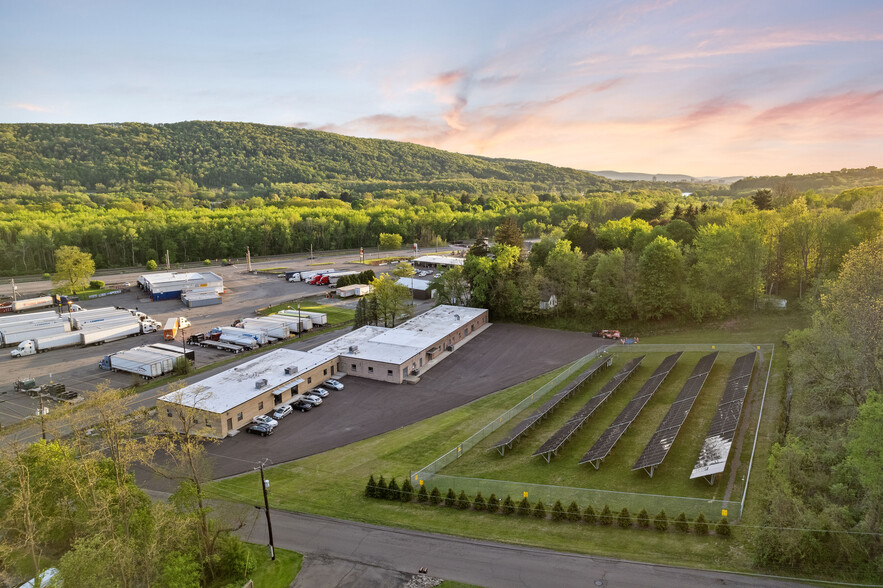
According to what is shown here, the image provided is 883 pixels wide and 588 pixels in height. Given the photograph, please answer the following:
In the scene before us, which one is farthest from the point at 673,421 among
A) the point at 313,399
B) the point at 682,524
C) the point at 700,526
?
the point at 313,399

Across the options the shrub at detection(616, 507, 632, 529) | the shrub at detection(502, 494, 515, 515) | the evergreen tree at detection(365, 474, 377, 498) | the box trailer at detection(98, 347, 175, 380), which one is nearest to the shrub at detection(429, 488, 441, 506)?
the evergreen tree at detection(365, 474, 377, 498)

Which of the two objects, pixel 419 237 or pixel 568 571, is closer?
pixel 568 571

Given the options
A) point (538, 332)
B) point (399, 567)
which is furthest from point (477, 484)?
point (538, 332)

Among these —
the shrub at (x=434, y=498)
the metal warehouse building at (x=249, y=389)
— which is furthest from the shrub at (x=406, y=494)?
the metal warehouse building at (x=249, y=389)

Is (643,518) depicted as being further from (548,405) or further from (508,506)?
(548,405)

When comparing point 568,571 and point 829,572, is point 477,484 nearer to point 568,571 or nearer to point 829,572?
point 568,571
